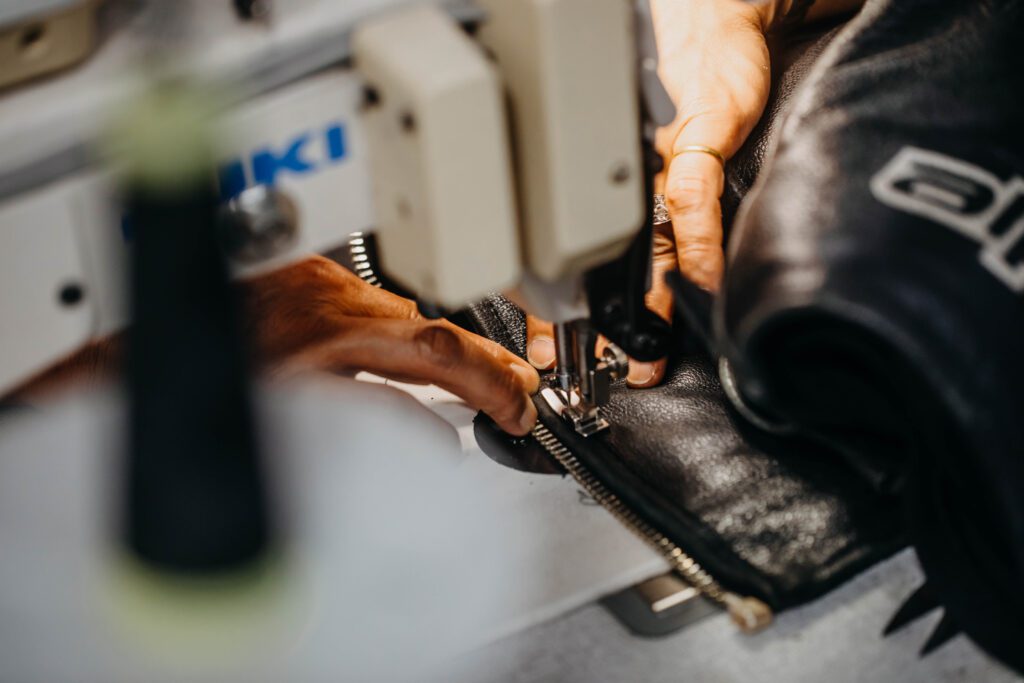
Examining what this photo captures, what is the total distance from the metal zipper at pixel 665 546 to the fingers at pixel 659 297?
0.43 feet

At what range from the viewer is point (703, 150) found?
1.50 meters

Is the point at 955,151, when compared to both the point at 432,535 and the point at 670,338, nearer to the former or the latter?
the point at 670,338

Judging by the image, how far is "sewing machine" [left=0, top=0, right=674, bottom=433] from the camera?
0.82 m

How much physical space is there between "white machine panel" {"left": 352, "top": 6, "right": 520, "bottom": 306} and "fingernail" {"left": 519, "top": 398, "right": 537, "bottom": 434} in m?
0.36

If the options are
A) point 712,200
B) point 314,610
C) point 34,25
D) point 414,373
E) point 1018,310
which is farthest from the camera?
point 712,200

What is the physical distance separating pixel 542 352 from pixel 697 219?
244 millimetres

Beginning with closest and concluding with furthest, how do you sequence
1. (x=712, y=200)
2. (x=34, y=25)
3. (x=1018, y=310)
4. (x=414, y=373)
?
1. (x=34, y=25)
2. (x=1018, y=310)
3. (x=414, y=373)
4. (x=712, y=200)

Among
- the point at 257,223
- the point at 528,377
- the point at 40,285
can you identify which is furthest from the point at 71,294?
the point at 528,377

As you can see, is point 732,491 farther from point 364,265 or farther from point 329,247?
point 364,265

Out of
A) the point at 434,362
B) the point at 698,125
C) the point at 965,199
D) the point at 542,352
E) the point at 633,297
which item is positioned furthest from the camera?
the point at 698,125

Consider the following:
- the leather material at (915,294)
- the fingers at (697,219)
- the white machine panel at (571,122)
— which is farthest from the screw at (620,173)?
the fingers at (697,219)

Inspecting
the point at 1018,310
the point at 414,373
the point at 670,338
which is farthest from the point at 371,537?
the point at 1018,310

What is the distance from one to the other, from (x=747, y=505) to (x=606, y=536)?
0.46ft

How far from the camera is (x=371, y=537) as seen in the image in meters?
1.13
